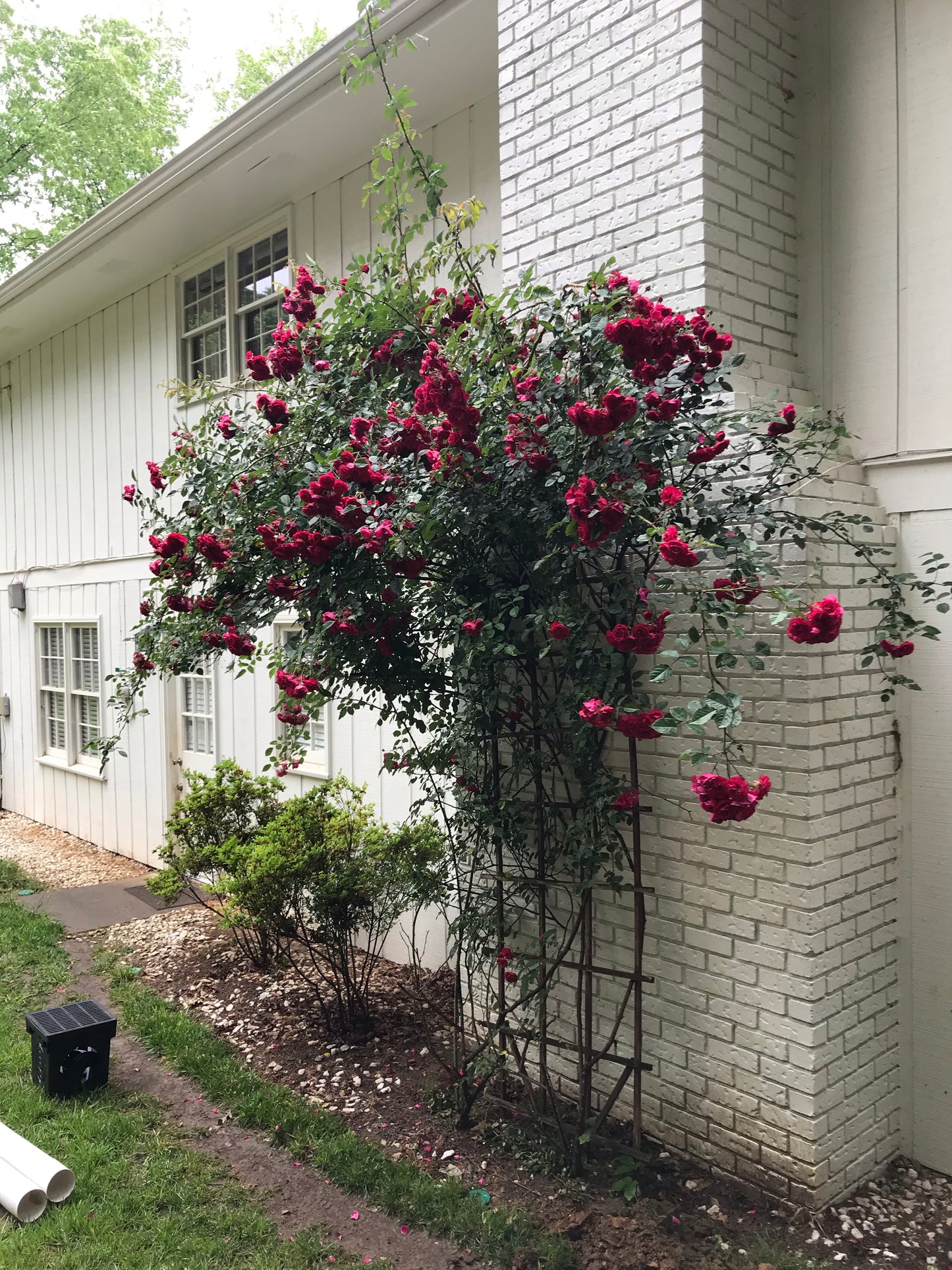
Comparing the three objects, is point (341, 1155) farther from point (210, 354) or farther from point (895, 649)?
point (210, 354)

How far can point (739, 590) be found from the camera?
2.46 metres

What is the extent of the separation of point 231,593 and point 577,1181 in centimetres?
243

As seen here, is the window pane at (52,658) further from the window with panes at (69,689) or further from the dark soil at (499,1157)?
the dark soil at (499,1157)

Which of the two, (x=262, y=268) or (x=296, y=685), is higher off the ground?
(x=262, y=268)

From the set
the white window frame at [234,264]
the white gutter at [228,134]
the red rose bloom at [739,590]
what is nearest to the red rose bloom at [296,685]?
the red rose bloom at [739,590]

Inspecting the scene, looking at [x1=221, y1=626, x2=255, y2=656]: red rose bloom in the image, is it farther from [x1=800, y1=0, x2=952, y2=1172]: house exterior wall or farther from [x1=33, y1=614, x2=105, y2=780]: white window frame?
[x1=33, y1=614, x2=105, y2=780]: white window frame

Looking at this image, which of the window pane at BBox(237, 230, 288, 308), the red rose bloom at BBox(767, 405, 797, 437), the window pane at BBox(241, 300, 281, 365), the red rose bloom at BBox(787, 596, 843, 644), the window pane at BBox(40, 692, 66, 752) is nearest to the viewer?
the red rose bloom at BBox(787, 596, 843, 644)

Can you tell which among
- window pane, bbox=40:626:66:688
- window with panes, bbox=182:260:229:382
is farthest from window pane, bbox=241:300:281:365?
window pane, bbox=40:626:66:688

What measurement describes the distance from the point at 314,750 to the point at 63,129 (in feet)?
48.3

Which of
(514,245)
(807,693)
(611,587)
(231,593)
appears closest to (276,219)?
(514,245)

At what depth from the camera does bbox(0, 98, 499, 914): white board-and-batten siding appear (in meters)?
5.57

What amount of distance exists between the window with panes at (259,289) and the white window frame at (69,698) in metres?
3.21

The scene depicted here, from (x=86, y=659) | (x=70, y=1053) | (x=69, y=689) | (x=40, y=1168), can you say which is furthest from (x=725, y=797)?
(x=69, y=689)

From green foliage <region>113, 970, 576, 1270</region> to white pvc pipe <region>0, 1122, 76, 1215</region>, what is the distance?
687mm
